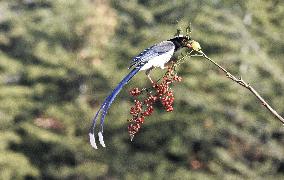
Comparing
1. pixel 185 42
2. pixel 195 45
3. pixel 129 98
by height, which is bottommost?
pixel 195 45

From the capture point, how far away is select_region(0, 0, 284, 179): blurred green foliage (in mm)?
10078

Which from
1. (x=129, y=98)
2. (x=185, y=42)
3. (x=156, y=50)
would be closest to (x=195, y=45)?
(x=185, y=42)

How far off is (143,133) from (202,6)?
2.57 meters

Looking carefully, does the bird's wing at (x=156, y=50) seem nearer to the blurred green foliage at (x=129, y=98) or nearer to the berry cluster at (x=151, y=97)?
the berry cluster at (x=151, y=97)

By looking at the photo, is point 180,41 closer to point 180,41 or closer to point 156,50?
point 180,41

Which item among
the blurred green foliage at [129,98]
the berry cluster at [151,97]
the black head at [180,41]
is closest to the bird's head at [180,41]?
the black head at [180,41]

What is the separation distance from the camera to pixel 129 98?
1088cm

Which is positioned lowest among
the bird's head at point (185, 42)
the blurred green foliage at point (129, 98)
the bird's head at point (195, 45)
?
the bird's head at point (195, 45)

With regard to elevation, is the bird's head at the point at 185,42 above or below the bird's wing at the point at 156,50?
below

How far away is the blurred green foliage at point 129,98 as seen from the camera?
33.1 feet

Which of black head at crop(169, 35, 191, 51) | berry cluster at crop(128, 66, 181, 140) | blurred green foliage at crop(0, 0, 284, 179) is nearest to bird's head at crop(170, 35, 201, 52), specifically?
black head at crop(169, 35, 191, 51)

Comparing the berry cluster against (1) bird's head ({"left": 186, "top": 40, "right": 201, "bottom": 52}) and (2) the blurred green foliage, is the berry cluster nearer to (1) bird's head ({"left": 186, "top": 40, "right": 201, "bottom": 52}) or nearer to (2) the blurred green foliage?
Answer: (1) bird's head ({"left": 186, "top": 40, "right": 201, "bottom": 52})

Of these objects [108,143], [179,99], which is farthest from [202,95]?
[108,143]

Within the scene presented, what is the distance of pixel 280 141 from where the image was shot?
10344mm
